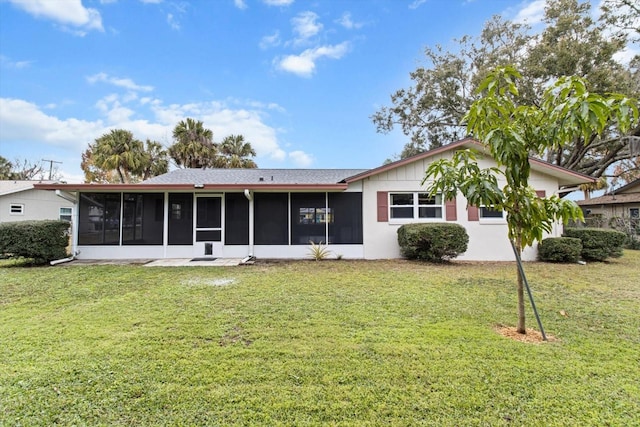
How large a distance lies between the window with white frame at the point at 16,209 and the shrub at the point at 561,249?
2502 cm

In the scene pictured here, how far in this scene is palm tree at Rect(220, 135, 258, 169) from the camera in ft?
71.1

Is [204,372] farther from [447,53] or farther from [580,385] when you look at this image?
[447,53]

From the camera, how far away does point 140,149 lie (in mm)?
19906

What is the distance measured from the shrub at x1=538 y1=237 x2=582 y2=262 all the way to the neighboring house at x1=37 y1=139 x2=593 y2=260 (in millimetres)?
451

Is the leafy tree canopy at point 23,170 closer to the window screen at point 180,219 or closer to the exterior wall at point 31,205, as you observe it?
the exterior wall at point 31,205

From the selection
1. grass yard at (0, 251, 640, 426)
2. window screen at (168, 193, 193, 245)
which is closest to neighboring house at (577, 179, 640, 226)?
grass yard at (0, 251, 640, 426)

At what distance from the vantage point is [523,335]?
344 cm

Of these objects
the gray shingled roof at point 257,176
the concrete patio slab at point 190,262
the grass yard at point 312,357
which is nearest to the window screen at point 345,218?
the gray shingled roof at point 257,176

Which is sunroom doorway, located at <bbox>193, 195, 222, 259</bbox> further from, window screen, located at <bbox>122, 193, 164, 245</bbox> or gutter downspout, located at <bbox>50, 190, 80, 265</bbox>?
gutter downspout, located at <bbox>50, 190, 80, 265</bbox>

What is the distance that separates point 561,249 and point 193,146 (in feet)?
67.2

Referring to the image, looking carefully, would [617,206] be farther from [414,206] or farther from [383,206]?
[383,206]

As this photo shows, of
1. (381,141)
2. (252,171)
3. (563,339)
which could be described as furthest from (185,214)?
(381,141)

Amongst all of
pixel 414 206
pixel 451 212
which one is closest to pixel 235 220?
pixel 414 206

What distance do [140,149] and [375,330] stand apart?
21703 millimetres
